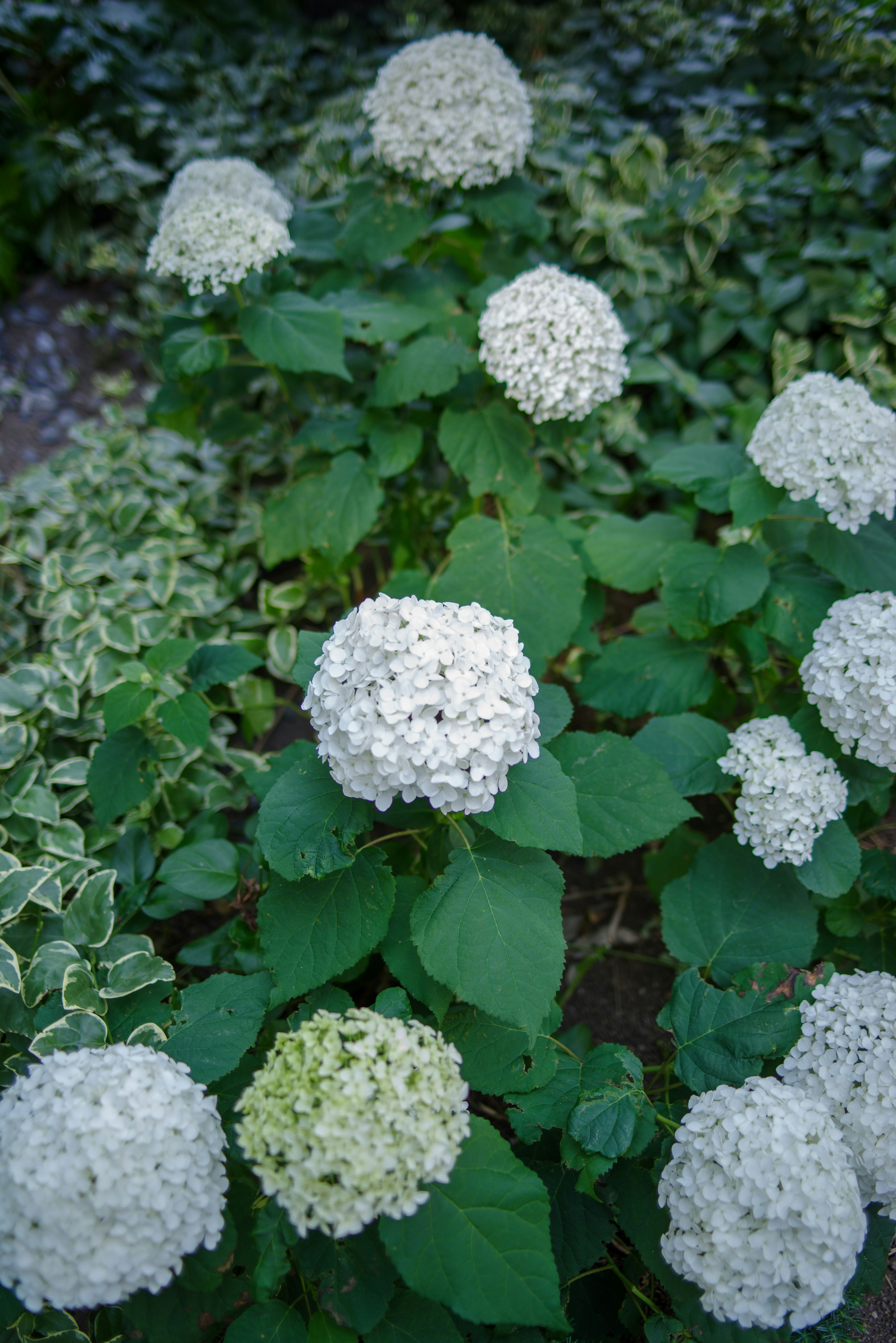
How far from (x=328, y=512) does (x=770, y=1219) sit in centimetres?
251

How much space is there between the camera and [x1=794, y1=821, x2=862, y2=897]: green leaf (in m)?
2.14

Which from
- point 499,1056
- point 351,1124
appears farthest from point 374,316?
point 351,1124

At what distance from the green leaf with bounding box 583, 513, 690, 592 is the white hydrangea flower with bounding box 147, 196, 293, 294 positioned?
1.52 m

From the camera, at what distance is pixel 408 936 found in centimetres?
198

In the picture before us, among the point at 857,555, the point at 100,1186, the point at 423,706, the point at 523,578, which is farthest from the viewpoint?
the point at 523,578

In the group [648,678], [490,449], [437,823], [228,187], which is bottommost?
[648,678]

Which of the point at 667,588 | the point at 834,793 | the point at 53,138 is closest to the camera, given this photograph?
the point at 834,793

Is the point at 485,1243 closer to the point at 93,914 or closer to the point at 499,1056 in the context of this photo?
the point at 499,1056

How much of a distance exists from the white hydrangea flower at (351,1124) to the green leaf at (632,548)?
70.0 inches

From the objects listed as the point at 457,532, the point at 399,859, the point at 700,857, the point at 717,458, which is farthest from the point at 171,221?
the point at 700,857

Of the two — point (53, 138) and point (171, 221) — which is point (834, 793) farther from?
point (53, 138)

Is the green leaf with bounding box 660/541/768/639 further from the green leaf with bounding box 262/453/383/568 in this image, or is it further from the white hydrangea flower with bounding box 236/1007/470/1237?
the white hydrangea flower with bounding box 236/1007/470/1237

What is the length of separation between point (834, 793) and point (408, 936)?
123 cm

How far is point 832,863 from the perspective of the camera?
7.15ft
